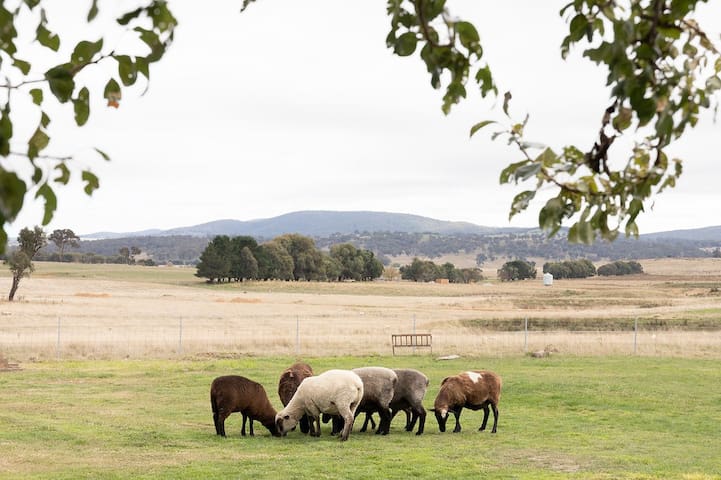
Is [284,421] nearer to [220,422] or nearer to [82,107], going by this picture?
[220,422]

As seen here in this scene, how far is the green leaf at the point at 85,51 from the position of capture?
2822 mm

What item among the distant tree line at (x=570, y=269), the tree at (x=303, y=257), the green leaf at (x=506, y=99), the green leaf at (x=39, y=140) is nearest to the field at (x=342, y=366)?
the green leaf at (x=506, y=99)

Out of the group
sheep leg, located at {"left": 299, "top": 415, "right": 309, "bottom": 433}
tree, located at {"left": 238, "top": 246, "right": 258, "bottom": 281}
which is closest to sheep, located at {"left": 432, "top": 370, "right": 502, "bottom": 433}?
sheep leg, located at {"left": 299, "top": 415, "right": 309, "bottom": 433}

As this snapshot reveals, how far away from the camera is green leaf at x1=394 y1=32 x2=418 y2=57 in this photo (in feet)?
10.5

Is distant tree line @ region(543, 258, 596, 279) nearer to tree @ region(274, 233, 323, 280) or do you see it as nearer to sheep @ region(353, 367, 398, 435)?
tree @ region(274, 233, 323, 280)

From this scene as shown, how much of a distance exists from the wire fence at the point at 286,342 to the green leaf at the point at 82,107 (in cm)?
3096

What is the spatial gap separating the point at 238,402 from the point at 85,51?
14.1 m

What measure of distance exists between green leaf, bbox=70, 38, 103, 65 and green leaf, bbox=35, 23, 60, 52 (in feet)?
1.00

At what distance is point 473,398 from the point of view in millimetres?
16891

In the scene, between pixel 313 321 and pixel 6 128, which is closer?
pixel 6 128

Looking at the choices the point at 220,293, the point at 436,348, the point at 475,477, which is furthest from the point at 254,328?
the point at 220,293

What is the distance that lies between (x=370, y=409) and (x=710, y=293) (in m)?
85.0

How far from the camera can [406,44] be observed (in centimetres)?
321

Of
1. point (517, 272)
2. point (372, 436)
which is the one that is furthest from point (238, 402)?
point (517, 272)
